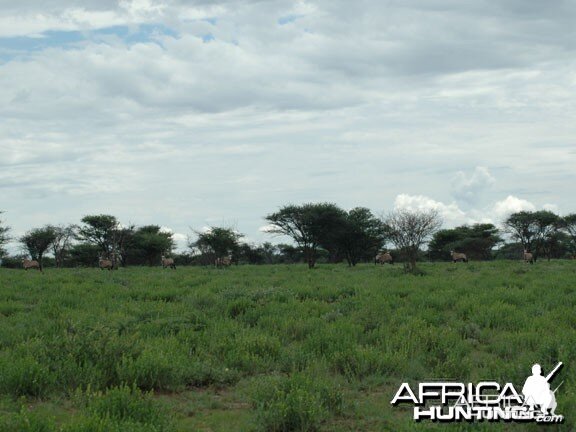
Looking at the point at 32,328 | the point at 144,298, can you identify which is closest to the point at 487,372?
the point at 32,328

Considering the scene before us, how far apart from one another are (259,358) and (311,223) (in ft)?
126

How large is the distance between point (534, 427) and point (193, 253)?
59298mm

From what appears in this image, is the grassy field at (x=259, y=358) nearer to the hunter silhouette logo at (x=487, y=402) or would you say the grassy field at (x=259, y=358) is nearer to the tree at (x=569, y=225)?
the hunter silhouette logo at (x=487, y=402)

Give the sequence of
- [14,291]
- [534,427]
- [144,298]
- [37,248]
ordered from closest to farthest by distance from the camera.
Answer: [534,427] < [144,298] < [14,291] < [37,248]

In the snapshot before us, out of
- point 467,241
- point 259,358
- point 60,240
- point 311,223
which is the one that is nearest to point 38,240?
point 60,240

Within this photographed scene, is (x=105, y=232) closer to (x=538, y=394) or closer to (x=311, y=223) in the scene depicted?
(x=311, y=223)

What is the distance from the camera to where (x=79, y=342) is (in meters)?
7.50

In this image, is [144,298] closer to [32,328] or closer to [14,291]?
[14,291]

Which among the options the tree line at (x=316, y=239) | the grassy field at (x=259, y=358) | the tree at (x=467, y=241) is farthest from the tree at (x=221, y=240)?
the grassy field at (x=259, y=358)

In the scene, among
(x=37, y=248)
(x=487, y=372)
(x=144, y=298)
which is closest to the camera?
(x=487, y=372)

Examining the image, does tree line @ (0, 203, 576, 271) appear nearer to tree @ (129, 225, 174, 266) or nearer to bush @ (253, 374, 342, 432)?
tree @ (129, 225, 174, 266)

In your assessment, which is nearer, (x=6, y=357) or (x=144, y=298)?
(x=6, y=357)

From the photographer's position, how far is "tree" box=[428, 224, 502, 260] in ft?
182

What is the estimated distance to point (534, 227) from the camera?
5369cm
